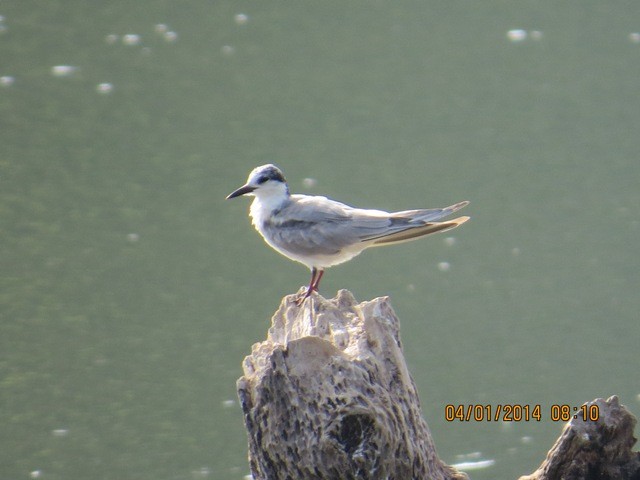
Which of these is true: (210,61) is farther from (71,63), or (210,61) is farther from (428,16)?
(428,16)

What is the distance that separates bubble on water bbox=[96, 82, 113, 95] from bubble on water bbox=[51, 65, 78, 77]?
330mm

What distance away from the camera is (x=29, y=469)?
7070mm

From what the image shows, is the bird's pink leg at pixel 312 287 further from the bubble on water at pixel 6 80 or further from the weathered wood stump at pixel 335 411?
the bubble on water at pixel 6 80

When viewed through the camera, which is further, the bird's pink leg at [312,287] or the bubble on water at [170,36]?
the bubble on water at [170,36]

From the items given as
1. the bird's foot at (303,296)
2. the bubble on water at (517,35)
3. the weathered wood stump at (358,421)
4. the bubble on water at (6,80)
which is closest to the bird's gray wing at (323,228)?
the bird's foot at (303,296)

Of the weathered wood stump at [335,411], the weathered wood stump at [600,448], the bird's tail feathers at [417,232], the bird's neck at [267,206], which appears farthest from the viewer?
the bird's neck at [267,206]

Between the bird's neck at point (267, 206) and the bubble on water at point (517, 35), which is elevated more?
the bubble on water at point (517, 35)

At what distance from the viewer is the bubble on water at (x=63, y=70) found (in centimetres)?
1007

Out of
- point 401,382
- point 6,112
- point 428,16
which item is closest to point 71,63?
point 6,112

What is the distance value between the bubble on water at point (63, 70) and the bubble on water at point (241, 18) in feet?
5.39

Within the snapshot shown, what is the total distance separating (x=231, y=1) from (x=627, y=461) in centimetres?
837

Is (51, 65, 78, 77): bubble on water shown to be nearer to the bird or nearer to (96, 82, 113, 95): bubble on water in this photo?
(96, 82, 113, 95): bubble on water

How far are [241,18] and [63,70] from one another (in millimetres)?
1818

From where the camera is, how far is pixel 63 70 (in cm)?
Answer: 1012
